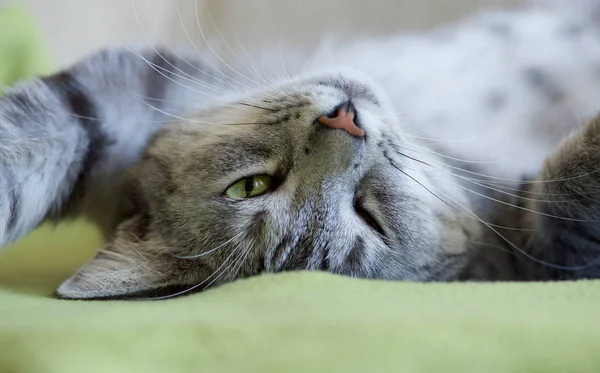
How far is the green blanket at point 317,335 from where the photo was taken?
0.61m

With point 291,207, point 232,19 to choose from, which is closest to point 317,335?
point 291,207

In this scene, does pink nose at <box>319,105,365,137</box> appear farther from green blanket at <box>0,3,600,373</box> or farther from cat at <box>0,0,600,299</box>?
green blanket at <box>0,3,600,373</box>

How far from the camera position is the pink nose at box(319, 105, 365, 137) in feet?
3.39

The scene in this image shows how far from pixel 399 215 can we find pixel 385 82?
45 cm

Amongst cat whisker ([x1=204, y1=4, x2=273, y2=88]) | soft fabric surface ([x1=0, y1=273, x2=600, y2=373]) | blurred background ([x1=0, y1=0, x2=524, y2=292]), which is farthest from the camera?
blurred background ([x1=0, y1=0, x2=524, y2=292])

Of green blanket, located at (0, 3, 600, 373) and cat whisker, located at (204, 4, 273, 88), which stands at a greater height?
cat whisker, located at (204, 4, 273, 88)

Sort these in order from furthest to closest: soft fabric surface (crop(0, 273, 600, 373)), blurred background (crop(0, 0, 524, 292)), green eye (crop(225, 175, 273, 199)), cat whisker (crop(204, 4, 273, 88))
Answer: blurred background (crop(0, 0, 524, 292))
cat whisker (crop(204, 4, 273, 88))
green eye (crop(225, 175, 273, 199))
soft fabric surface (crop(0, 273, 600, 373))

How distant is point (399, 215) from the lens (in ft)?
3.70

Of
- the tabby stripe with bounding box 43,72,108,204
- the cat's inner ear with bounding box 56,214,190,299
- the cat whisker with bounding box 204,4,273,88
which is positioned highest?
the cat whisker with bounding box 204,4,273,88

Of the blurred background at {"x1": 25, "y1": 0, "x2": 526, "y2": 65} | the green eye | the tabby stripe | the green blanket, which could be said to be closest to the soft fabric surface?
the green blanket

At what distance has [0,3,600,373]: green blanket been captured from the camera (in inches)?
24.2

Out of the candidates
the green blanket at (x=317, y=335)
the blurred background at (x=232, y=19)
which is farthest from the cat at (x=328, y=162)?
the green blanket at (x=317, y=335)

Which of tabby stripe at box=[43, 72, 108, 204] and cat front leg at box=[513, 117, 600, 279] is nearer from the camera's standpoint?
cat front leg at box=[513, 117, 600, 279]

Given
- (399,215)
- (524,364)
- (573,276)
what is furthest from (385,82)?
(524,364)
